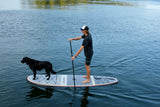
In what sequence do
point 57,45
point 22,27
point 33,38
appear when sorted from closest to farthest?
point 57,45 < point 33,38 < point 22,27

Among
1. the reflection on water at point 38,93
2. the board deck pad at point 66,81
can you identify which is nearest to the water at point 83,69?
the reflection on water at point 38,93

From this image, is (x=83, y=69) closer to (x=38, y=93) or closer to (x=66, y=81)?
(x=66, y=81)

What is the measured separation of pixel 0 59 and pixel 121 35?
1694 centimetres

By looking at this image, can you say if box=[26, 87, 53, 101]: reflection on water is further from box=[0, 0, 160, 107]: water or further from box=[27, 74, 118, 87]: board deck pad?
box=[27, 74, 118, 87]: board deck pad

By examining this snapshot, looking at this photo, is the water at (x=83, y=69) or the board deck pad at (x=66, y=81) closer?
the water at (x=83, y=69)

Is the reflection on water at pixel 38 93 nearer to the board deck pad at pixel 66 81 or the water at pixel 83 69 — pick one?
the water at pixel 83 69

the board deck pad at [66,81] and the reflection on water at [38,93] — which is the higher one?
the board deck pad at [66,81]

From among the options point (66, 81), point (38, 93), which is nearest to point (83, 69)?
point (66, 81)

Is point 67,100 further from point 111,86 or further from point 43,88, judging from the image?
point 111,86

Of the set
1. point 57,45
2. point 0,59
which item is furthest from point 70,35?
point 0,59

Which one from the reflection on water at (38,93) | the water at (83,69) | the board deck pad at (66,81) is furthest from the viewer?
the board deck pad at (66,81)

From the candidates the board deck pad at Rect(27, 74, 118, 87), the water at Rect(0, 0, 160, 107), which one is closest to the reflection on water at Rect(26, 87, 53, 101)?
the water at Rect(0, 0, 160, 107)

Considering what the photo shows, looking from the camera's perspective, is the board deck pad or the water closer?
the water

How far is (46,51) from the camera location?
16.4 m
